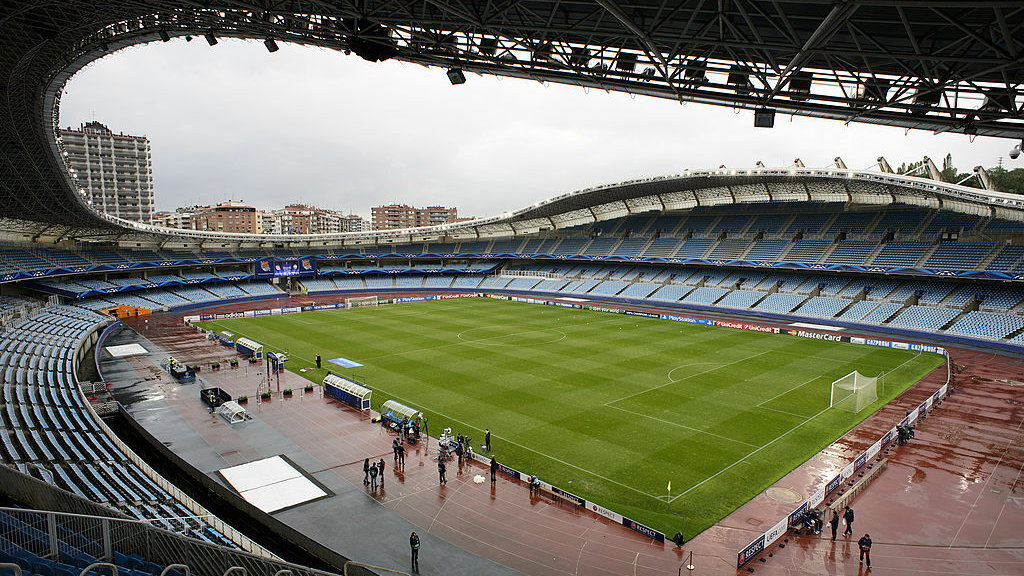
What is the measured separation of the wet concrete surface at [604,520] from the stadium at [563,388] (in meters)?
0.10

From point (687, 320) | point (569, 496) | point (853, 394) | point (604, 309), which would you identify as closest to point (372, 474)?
point (569, 496)

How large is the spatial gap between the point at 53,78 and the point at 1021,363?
54.5 meters

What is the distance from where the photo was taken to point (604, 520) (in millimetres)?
16125

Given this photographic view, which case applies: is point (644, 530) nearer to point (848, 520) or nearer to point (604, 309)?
point (848, 520)

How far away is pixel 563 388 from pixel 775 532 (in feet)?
47.3

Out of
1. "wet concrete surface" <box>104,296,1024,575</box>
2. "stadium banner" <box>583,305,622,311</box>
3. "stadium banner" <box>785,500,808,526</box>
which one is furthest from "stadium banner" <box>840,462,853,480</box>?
"stadium banner" <box>583,305,622,311</box>

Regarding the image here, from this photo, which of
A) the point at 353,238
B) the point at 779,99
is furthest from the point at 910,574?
the point at 353,238

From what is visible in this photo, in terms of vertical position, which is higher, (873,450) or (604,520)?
(873,450)

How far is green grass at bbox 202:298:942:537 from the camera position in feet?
61.5

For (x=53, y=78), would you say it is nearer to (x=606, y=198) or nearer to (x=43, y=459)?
(x=43, y=459)

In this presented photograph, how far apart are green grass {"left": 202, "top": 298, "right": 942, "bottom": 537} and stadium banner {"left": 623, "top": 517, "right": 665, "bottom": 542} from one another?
21.8 inches

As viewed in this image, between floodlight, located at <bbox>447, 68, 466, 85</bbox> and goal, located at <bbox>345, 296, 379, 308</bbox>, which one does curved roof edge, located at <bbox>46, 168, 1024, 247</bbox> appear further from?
floodlight, located at <bbox>447, 68, 466, 85</bbox>

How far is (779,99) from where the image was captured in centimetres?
1431

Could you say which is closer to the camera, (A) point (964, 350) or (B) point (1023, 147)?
(B) point (1023, 147)
